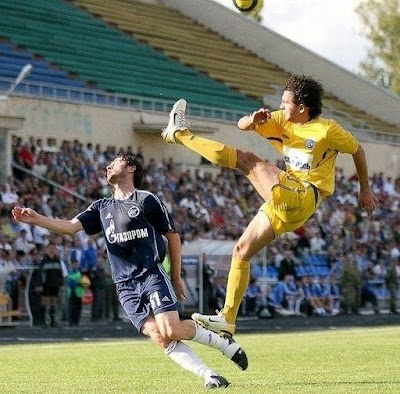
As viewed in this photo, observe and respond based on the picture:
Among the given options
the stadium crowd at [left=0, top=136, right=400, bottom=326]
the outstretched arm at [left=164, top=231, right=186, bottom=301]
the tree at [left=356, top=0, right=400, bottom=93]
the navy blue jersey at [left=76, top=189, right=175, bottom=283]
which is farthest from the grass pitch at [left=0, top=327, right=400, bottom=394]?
the tree at [left=356, top=0, right=400, bottom=93]

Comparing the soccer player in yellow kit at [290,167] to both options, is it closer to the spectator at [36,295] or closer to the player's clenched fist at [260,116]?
the player's clenched fist at [260,116]

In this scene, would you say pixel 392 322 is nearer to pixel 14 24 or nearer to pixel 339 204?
pixel 339 204

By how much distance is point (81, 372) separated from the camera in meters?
12.8

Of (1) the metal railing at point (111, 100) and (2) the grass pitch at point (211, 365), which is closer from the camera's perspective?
(2) the grass pitch at point (211, 365)

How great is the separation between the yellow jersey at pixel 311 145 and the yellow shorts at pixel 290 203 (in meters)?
0.11

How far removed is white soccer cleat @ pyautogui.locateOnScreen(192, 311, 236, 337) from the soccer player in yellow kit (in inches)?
0.5

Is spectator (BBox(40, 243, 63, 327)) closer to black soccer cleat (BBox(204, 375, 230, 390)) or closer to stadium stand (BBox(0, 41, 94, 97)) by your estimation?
stadium stand (BBox(0, 41, 94, 97))

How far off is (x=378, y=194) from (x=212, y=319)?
26.5m

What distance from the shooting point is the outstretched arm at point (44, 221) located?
1033 centimetres

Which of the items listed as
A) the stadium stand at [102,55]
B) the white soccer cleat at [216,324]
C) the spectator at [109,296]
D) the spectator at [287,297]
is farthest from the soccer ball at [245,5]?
the white soccer cleat at [216,324]

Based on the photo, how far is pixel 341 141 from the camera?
1152 cm

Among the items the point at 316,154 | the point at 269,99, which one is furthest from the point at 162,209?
the point at 269,99

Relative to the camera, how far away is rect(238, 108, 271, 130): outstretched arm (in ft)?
36.9

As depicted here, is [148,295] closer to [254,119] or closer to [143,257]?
[143,257]
